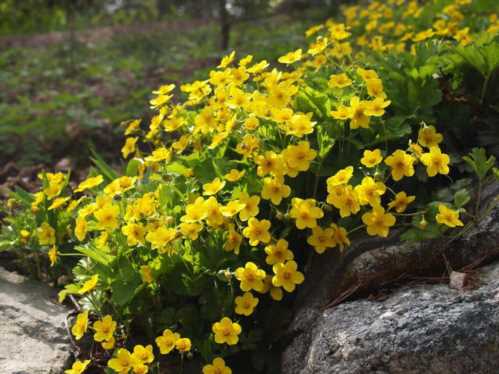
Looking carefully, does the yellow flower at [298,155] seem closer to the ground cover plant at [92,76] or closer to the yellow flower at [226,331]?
the yellow flower at [226,331]

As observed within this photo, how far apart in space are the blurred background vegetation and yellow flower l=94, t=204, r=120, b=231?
844 mm

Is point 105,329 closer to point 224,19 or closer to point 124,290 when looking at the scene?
point 124,290

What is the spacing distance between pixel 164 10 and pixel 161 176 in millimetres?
14289

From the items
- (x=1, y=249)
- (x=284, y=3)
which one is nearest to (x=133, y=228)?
(x=1, y=249)

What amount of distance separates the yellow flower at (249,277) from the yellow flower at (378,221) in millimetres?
381

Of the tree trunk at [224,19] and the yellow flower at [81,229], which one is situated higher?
the tree trunk at [224,19]

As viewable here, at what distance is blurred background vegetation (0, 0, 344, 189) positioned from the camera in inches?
206

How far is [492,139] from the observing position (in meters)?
2.39

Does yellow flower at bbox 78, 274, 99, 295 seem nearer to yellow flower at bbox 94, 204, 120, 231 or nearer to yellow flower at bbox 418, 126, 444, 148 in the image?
yellow flower at bbox 94, 204, 120, 231

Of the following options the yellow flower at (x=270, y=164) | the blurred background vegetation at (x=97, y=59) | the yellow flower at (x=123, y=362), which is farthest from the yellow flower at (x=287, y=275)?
the blurred background vegetation at (x=97, y=59)

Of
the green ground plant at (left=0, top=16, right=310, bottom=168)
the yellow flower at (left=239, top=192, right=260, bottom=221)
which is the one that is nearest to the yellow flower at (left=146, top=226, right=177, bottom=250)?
the yellow flower at (left=239, top=192, right=260, bottom=221)

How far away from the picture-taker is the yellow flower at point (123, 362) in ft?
6.63

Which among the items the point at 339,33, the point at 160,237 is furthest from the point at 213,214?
the point at 339,33

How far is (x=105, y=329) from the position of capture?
2.15 meters
